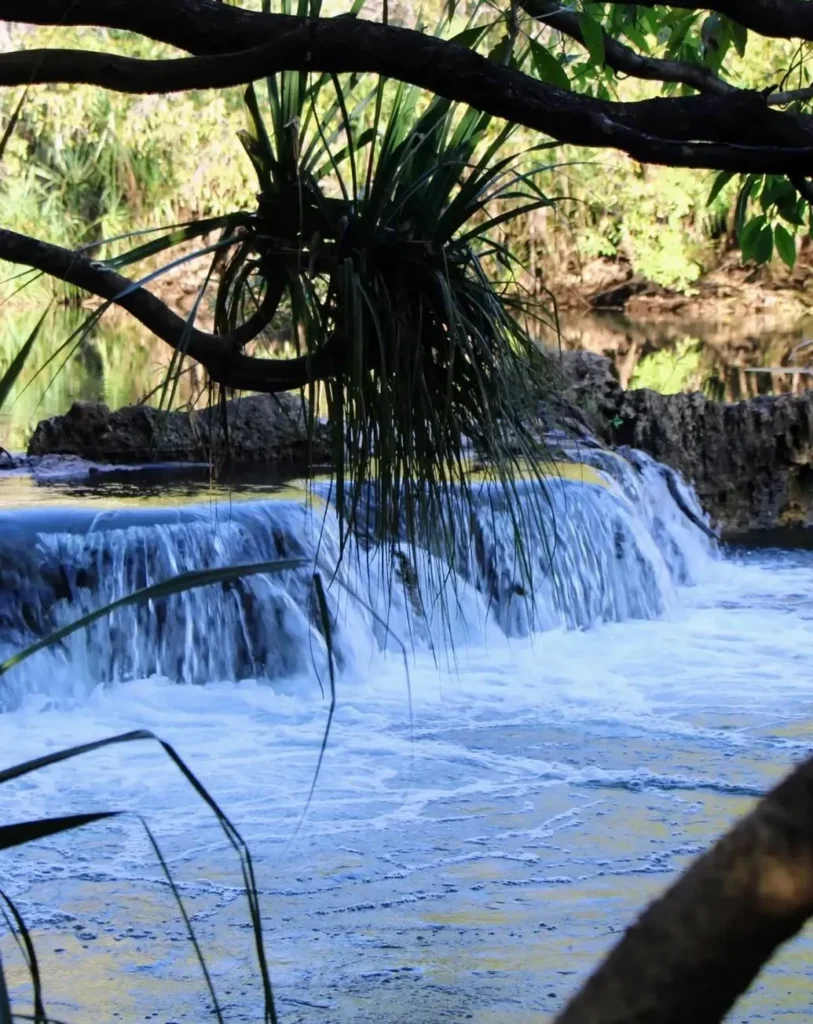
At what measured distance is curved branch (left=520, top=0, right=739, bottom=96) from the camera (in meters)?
2.56

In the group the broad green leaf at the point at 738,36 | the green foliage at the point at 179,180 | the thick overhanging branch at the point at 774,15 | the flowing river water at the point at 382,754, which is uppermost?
the green foliage at the point at 179,180

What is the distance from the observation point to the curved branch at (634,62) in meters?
2.56

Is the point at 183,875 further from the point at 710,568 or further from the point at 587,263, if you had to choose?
the point at 587,263

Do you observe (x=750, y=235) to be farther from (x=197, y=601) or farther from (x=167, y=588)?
(x=197, y=601)

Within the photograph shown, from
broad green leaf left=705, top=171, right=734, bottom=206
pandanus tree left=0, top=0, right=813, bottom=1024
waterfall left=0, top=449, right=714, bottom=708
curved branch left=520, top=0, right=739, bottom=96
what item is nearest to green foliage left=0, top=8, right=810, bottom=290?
waterfall left=0, top=449, right=714, bottom=708

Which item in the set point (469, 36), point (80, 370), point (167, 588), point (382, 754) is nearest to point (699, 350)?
point (80, 370)

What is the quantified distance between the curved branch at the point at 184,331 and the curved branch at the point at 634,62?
0.66 metres

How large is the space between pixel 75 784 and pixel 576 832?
189 cm

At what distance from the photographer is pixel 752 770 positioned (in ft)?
20.2

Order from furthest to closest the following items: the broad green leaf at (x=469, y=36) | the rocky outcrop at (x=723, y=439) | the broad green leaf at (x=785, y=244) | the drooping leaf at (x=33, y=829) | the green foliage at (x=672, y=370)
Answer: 1. the green foliage at (x=672, y=370)
2. the rocky outcrop at (x=723, y=439)
3. the broad green leaf at (x=785, y=244)
4. the broad green leaf at (x=469, y=36)
5. the drooping leaf at (x=33, y=829)

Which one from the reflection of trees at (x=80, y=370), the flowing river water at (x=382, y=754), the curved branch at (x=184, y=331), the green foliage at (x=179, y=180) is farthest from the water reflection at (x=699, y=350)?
the curved branch at (x=184, y=331)

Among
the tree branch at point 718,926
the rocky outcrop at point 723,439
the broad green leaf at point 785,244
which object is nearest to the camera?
the tree branch at point 718,926

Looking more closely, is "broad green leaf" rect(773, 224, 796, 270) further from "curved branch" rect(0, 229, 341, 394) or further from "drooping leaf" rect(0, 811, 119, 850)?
"drooping leaf" rect(0, 811, 119, 850)

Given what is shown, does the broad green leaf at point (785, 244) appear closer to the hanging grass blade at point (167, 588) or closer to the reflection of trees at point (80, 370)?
the hanging grass blade at point (167, 588)
